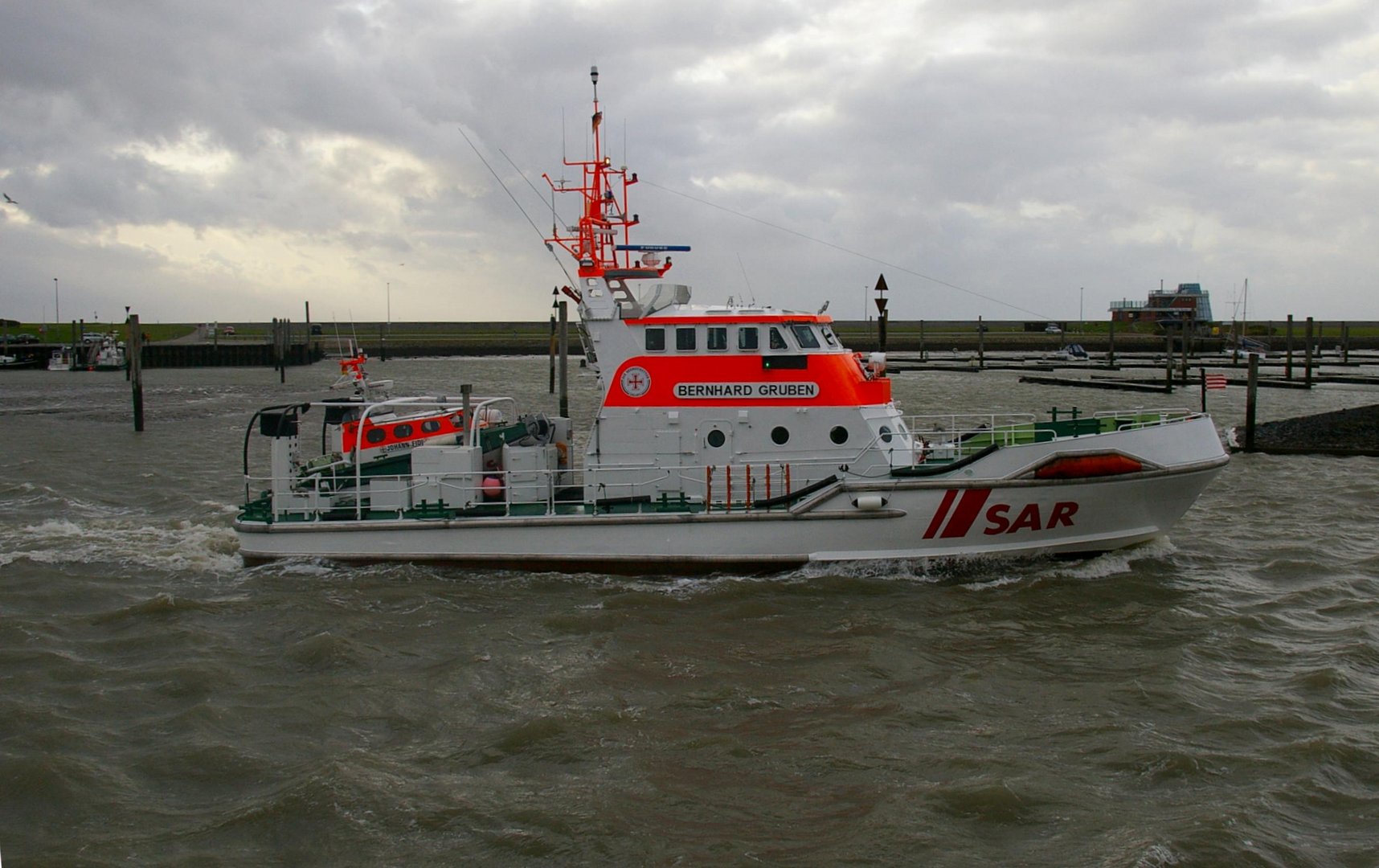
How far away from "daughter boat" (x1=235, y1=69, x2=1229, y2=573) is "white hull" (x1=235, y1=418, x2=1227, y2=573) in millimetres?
24

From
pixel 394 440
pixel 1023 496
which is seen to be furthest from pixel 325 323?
pixel 1023 496

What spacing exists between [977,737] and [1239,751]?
6.65 ft

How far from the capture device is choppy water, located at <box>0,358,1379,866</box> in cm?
682

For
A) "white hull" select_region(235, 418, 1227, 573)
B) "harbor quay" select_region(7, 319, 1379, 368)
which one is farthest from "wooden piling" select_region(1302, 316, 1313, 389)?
"white hull" select_region(235, 418, 1227, 573)

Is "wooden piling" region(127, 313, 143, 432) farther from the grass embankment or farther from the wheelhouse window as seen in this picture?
the grass embankment

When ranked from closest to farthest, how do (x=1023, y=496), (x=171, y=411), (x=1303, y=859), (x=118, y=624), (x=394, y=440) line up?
(x=1303, y=859) < (x=118, y=624) < (x=1023, y=496) < (x=394, y=440) < (x=171, y=411)

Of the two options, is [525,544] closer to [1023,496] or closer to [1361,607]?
[1023,496]

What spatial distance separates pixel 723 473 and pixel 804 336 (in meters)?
2.03

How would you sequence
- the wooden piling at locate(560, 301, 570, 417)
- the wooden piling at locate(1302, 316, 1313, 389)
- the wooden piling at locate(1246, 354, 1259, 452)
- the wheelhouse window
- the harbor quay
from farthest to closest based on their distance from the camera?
the harbor quay → the wooden piling at locate(1302, 316, 1313, 389) → the wooden piling at locate(560, 301, 570, 417) → the wooden piling at locate(1246, 354, 1259, 452) → the wheelhouse window

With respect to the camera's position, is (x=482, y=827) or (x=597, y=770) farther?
(x=597, y=770)

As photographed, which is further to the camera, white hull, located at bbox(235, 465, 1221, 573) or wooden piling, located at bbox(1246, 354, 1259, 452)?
wooden piling, located at bbox(1246, 354, 1259, 452)

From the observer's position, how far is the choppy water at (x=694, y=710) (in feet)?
22.4

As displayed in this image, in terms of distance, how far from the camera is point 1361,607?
1138cm

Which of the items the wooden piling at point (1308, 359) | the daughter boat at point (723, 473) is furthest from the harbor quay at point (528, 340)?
the daughter boat at point (723, 473)
